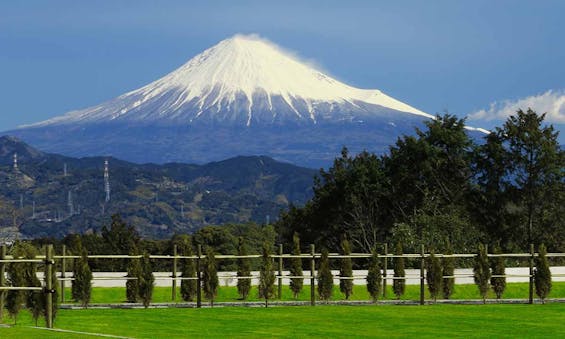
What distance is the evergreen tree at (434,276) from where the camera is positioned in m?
36.2

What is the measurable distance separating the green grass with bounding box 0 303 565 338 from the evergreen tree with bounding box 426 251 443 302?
2.58 metres

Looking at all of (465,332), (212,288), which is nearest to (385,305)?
(212,288)

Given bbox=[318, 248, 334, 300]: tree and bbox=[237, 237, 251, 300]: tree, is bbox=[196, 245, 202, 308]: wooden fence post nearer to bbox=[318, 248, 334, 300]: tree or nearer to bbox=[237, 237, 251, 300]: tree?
bbox=[237, 237, 251, 300]: tree

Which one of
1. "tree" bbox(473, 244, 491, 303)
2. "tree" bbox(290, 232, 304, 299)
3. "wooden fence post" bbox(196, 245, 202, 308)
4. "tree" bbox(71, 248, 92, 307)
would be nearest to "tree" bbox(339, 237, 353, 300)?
"tree" bbox(290, 232, 304, 299)

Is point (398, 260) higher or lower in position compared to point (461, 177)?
lower

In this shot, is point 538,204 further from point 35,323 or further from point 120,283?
point 35,323

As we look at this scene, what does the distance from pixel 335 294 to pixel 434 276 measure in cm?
503

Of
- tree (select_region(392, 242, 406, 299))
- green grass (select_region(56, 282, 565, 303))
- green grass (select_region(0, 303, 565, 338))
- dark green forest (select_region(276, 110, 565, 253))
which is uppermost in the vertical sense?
dark green forest (select_region(276, 110, 565, 253))

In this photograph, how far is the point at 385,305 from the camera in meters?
34.1

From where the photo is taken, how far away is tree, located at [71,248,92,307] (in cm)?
3366

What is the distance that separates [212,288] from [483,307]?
8.24 m

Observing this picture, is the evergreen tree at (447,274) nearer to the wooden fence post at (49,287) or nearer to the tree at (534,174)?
the wooden fence post at (49,287)

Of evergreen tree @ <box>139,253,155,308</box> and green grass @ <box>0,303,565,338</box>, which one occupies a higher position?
evergreen tree @ <box>139,253,155,308</box>

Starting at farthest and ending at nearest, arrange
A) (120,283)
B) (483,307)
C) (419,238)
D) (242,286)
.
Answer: (419,238) → (120,283) → (242,286) → (483,307)
